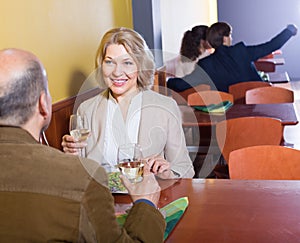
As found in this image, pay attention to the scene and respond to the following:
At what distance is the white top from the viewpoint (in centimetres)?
224

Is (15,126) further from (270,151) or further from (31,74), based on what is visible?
(270,151)

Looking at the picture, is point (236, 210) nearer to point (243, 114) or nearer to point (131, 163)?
point (131, 163)

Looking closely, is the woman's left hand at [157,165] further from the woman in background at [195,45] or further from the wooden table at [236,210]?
the woman in background at [195,45]

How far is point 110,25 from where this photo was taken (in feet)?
11.5

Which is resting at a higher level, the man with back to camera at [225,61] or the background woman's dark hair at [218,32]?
the background woman's dark hair at [218,32]

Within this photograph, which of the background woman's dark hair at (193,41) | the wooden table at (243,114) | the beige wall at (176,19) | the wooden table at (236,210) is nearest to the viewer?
the wooden table at (236,210)

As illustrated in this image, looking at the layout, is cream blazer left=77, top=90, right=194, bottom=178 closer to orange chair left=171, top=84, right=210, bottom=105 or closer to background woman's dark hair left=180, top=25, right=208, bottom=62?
orange chair left=171, top=84, right=210, bottom=105

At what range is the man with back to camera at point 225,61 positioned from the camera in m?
4.50

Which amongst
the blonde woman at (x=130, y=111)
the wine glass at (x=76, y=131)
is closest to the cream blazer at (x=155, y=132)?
the blonde woman at (x=130, y=111)

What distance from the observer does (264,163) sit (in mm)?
2211

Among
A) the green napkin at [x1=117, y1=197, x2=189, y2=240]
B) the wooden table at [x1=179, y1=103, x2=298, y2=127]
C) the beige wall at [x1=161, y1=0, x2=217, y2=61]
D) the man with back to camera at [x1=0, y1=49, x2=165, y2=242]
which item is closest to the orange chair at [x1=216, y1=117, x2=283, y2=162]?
the wooden table at [x1=179, y1=103, x2=298, y2=127]

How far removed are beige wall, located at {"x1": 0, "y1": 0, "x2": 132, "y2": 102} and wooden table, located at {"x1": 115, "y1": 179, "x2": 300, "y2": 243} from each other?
942 mm

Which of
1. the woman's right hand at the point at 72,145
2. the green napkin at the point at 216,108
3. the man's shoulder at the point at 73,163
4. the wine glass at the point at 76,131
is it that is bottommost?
the green napkin at the point at 216,108

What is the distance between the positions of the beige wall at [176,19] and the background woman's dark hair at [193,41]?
0.60m
